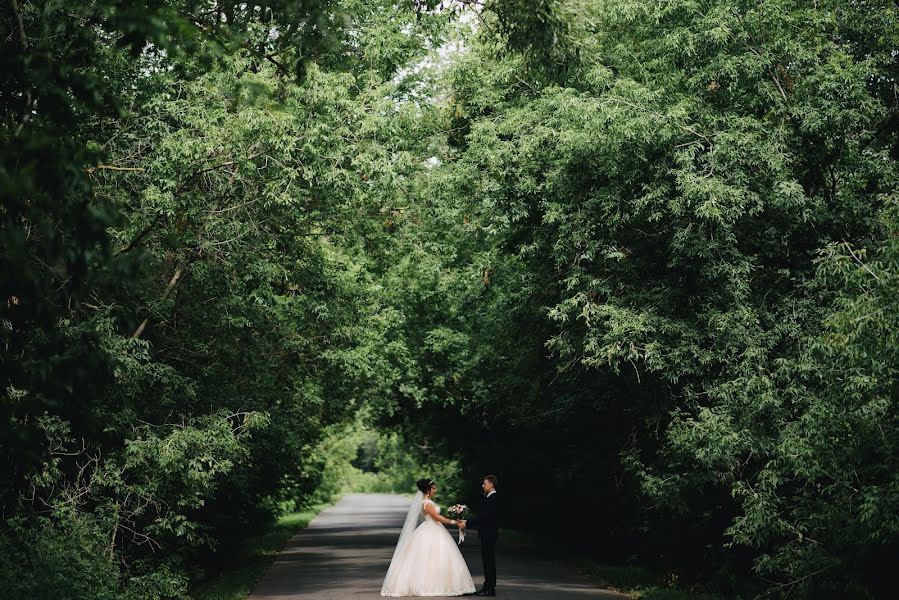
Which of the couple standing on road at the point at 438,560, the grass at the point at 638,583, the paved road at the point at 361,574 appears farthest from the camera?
the paved road at the point at 361,574

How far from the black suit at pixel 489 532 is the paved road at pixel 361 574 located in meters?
0.37

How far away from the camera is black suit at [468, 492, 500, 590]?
54.2 feet

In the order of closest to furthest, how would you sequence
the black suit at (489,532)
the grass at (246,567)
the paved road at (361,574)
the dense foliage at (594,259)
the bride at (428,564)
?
the dense foliage at (594,259) < the black suit at (489,532) < the bride at (428,564) < the paved road at (361,574) < the grass at (246,567)

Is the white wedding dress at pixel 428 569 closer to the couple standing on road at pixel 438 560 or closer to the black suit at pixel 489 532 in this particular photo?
the couple standing on road at pixel 438 560

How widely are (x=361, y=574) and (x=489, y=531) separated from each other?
18.5 ft

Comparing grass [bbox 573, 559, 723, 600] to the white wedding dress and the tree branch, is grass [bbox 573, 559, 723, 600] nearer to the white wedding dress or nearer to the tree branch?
the white wedding dress

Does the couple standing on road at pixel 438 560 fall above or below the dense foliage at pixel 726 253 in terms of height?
below

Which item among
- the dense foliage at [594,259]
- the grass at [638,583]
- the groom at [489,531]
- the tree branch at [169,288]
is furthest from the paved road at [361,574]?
the tree branch at [169,288]

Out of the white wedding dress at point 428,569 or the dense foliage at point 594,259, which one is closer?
the dense foliage at point 594,259

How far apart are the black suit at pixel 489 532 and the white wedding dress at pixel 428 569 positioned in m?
0.50

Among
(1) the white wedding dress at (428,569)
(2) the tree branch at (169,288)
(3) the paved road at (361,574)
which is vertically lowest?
(3) the paved road at (361,574)

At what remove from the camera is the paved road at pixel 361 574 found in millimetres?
17344

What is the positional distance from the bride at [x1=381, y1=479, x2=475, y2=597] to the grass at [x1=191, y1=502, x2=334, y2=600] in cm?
240

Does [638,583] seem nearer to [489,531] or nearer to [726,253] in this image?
[489,531]
